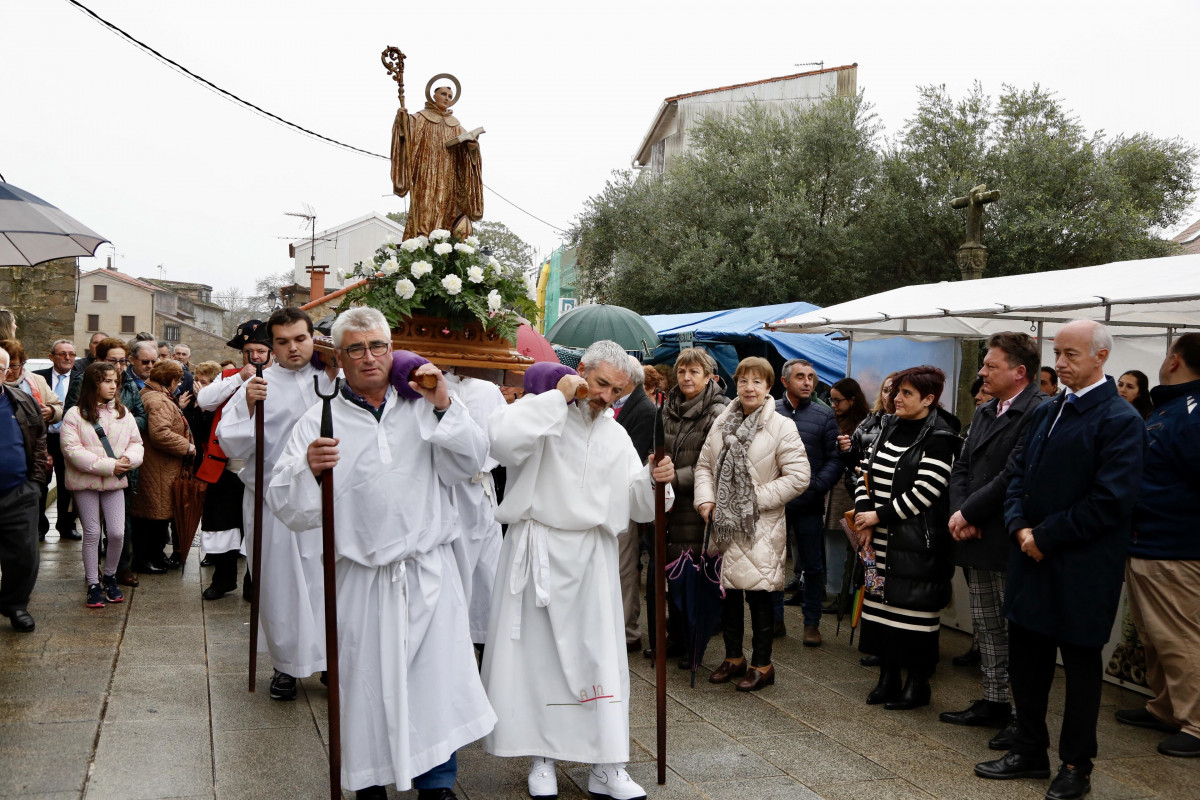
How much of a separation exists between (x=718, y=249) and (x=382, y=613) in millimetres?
17779

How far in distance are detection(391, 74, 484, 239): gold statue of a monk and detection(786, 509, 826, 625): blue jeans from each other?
3508 millimetres

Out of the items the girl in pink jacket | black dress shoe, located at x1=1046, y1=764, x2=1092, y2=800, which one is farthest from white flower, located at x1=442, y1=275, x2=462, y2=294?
black dress shoe, located at x1=1046, y1=764, x2=1092, y2=800

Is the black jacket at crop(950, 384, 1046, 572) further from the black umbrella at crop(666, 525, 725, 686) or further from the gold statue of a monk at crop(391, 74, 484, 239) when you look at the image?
the gold statue of a monk at crop(391, 74, 484, 239)

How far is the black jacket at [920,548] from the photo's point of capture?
5539 mm

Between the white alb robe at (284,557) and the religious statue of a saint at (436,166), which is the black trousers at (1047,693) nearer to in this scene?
the white alb robe at (284,557)

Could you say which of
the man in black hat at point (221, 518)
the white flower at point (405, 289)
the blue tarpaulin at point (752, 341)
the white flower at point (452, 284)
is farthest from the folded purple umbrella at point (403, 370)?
the blue tarpaulin at point (752, 341)

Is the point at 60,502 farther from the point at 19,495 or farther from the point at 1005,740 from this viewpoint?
the point at 1005,740

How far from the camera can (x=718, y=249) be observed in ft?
68.3

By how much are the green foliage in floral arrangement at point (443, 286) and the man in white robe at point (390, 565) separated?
2.00 meters

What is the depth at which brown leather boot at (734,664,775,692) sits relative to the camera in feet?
19.3

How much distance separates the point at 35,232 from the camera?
6.36 metres

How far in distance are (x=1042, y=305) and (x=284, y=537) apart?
492cm

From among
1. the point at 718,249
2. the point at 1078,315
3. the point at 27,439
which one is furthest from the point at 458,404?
the point at 718,249

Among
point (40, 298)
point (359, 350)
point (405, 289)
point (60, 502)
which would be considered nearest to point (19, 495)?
point (405, 289)
